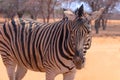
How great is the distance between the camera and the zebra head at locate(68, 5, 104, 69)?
436 centimetres

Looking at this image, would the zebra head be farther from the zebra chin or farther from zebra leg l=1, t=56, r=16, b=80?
zebra leg l=1, t=56, r=16, b=80

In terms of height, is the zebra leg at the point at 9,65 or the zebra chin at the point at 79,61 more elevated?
the zebra chin at the point at 79,61

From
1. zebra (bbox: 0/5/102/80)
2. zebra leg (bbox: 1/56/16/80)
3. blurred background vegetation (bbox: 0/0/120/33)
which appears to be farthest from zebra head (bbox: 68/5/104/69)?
blurred background vegetation (bbox: 0/0/120/33)

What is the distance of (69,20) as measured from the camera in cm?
464

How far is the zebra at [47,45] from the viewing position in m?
4.44

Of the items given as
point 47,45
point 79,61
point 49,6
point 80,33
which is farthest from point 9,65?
point 49,6

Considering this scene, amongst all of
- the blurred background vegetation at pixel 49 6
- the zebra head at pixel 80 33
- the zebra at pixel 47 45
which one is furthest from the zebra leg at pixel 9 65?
the blurred background vegetation at pixel 49 6

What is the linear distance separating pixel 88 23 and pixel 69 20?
28 cm

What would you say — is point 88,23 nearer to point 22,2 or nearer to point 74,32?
point 74,32

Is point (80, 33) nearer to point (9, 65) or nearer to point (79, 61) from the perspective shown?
point (79, 61)

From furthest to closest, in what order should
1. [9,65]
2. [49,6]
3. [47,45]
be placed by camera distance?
[49,6]
[9,65]
[47,45]

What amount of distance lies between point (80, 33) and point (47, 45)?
847 mm

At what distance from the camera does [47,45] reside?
5.07 m

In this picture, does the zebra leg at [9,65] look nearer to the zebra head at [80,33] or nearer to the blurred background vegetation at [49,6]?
the zebra head at [80,33]
